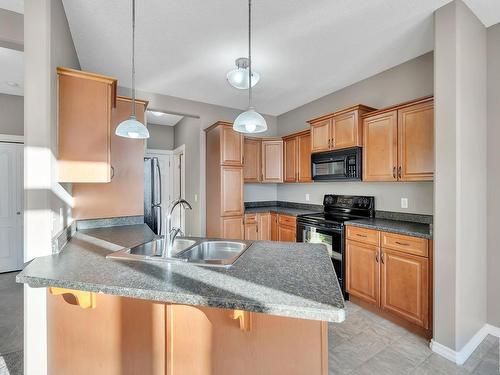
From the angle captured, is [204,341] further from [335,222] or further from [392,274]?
[335,222]

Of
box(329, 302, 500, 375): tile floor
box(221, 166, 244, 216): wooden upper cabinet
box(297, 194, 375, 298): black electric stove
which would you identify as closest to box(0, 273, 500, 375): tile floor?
box(329, 302, 500, 375): tile floor

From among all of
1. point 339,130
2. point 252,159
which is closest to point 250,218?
point 252,159

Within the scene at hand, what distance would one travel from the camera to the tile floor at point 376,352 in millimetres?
1829

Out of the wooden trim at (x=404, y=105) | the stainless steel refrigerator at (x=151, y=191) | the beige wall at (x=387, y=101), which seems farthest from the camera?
the stainless steel refrigerator at (x=151, y=191)

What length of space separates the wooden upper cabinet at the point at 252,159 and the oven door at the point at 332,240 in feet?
4.38

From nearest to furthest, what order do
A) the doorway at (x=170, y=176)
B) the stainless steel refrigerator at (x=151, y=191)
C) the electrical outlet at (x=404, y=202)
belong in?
the electrical outlet at (x=404, y=202), the stainless steel refrigerator at (x=151, y=191), the doorway at (x=170, y=176)

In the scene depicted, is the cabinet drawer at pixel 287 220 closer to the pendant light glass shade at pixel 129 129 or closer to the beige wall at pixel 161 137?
the pendant light glass shade at pixel 129 129

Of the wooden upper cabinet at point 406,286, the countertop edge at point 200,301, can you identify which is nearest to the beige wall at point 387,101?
the wooden upper cabinet at point 406,286

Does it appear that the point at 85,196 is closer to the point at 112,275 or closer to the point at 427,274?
the point at 112,275

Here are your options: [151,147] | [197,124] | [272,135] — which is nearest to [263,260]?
[197,124]

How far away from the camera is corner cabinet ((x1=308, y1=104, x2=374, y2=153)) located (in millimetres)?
2959

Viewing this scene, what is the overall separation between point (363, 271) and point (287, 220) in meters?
1.37

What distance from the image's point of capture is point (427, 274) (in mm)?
2125

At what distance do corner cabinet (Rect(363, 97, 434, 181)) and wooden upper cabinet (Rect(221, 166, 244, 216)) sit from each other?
178 cm
